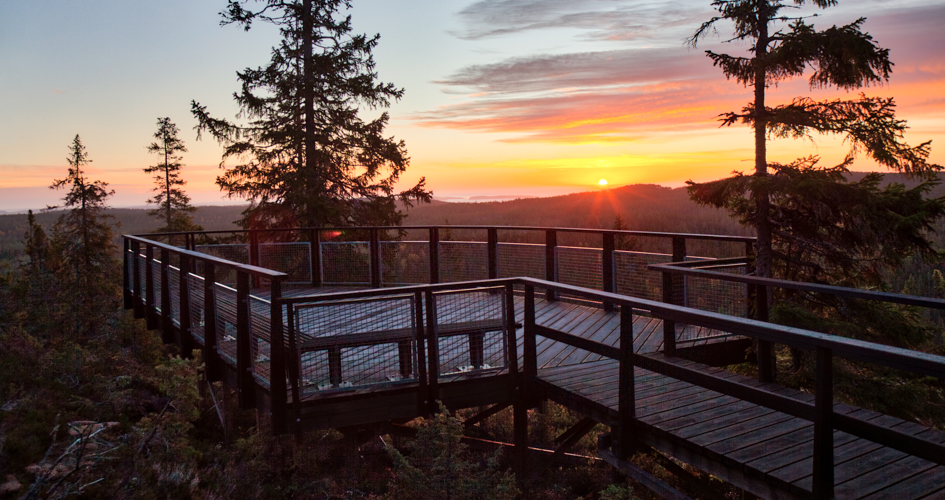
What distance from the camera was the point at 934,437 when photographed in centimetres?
385

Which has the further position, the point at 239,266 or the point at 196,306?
the point at 196,306

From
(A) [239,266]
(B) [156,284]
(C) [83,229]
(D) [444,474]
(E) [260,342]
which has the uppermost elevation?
(C) [83,229]

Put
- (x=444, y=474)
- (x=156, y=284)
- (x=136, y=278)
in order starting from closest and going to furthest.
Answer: (x=444, y=474) < (x=156, y=284) < (x=136, y=278)

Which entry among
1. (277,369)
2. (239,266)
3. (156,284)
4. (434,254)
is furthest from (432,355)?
(156,284)

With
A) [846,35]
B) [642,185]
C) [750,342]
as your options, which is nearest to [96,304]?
[750,342]

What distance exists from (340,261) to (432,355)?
7.20m

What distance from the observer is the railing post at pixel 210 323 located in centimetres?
589

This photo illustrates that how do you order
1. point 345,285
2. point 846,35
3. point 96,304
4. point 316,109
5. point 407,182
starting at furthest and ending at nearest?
point 407,182, point 316,109, point 96,304, point 345,285, point 846,35

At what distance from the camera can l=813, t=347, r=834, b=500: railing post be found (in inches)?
113

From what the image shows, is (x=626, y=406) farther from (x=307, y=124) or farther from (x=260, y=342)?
(x=307, y=124)

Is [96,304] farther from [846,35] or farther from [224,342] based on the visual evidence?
[846,35]

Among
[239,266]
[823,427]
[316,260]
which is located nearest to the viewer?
[823,427]

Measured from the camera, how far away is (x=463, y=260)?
1070 centimetres

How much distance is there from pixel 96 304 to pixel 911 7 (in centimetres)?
2493
